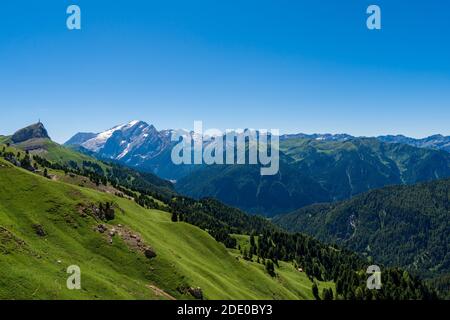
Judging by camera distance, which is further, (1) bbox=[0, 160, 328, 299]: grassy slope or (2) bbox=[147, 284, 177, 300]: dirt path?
(2) bbox=[147, 284, 177, 300]: dirt path

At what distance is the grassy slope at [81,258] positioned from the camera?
302ft

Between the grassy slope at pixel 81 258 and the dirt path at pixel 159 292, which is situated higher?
the grassy slope at pixel 81 258

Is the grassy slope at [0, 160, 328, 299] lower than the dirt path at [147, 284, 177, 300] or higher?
higher

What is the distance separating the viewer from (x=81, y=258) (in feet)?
372

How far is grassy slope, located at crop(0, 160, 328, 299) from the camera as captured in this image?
302ft

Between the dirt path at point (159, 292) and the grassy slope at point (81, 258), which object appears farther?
the dirt path at point (159, 292)

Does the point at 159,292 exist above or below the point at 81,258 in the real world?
below

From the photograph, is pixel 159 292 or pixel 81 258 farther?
pixel 159 292
